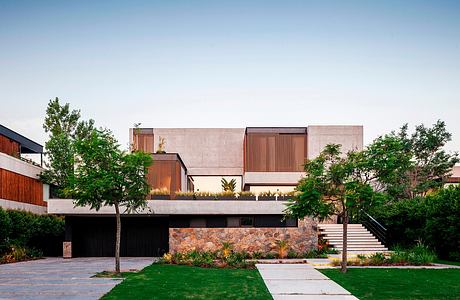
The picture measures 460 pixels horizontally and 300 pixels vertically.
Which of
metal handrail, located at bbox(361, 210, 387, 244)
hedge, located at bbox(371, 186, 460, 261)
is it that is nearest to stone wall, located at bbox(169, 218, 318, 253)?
metal handrail, located at bbox(361, 210, 387, 244)

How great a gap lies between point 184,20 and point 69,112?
70.5 feet

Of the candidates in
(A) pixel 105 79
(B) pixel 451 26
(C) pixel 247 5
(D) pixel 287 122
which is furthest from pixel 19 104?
(B) pixel 451 26

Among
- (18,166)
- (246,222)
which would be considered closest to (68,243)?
(18,166)

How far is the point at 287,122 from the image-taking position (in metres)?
36.5

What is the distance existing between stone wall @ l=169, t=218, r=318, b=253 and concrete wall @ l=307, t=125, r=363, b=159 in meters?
9.50

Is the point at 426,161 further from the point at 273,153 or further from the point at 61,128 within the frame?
the point at 61,128

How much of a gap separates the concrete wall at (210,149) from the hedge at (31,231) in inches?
402

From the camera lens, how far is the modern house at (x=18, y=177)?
2678 centimetres

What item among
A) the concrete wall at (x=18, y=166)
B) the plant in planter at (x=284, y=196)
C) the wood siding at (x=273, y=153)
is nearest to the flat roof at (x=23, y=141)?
the concrete wall at (x=18, y=166)

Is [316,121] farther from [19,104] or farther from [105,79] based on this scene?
[19,104]

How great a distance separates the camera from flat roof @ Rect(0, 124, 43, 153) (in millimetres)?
29663

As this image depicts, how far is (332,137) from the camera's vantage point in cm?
3341

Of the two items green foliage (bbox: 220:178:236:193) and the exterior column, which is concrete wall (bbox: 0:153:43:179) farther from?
green foliage (bbox: 220:178:236:193)

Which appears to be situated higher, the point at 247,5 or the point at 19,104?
the point at 247,5
